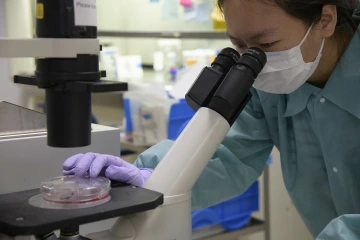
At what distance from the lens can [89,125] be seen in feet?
2.45

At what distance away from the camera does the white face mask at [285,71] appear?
1.15 metres

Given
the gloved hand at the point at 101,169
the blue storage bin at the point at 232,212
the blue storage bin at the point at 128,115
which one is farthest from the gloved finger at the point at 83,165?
the blue storage bin at the point at 128,115

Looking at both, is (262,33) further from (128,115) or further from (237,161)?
(128,115)

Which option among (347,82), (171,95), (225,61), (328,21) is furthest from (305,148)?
(171,95)

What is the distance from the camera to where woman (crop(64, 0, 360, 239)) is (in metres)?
1.11

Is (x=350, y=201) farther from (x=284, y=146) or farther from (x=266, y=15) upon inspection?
(x=266, y=15)

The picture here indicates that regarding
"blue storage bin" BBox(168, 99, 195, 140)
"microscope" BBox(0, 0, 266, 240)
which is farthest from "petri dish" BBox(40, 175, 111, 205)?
"blue storage bin" BBox(168, 99, 195, 140)

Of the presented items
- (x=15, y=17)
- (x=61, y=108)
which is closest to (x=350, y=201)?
(x=61, y=108)

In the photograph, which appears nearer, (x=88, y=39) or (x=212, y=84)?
(x=88, y=39)

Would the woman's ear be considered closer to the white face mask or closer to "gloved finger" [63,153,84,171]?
the white face mask

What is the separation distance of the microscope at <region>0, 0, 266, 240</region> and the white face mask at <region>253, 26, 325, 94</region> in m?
0.26

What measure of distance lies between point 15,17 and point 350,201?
5.19 feet

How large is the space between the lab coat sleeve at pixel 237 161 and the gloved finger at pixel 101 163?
0.26 metres

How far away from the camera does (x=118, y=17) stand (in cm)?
355
